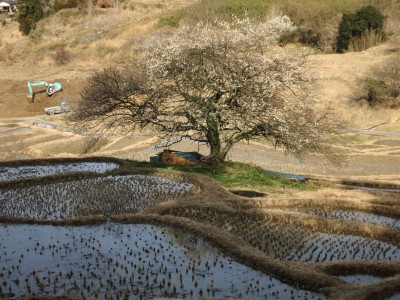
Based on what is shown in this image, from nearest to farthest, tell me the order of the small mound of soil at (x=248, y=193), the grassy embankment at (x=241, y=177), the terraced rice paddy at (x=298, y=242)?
the terraced rice paddy at (x=298, y=242)
the small mound of soil at (x=248, y=193)
the grassy embankment at (x=241, y=177)

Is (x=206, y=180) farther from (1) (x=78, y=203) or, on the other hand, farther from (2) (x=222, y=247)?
(2) (x=222, y=247)

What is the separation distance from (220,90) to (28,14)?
232 feet

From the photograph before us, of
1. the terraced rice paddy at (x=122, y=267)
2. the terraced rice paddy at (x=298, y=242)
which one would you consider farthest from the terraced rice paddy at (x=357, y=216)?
the terraced rice paddy at (x=122, y=267)

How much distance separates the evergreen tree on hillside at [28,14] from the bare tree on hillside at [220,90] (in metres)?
65.1

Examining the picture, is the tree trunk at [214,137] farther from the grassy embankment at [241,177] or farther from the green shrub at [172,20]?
the green shrub at [172,20]

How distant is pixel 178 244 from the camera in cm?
1378

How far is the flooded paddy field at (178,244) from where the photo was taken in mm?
10852

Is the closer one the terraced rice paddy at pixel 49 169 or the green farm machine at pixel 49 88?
the terraced rice paddy at pixel 49 169

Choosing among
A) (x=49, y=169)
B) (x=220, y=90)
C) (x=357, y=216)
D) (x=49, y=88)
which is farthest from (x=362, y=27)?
(x=357, y=216)

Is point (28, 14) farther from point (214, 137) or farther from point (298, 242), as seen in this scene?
point (298, 242)

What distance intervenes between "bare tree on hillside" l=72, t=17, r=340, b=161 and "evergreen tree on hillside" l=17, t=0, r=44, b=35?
2564 inches

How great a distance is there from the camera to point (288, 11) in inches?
2781

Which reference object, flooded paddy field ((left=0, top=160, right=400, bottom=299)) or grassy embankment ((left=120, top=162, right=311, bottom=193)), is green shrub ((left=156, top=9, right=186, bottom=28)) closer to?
grassy embankment ((left=120, top=162, right=311, bottom=193))

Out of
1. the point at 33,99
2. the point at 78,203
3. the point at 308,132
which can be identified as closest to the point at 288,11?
the point at 33,99
